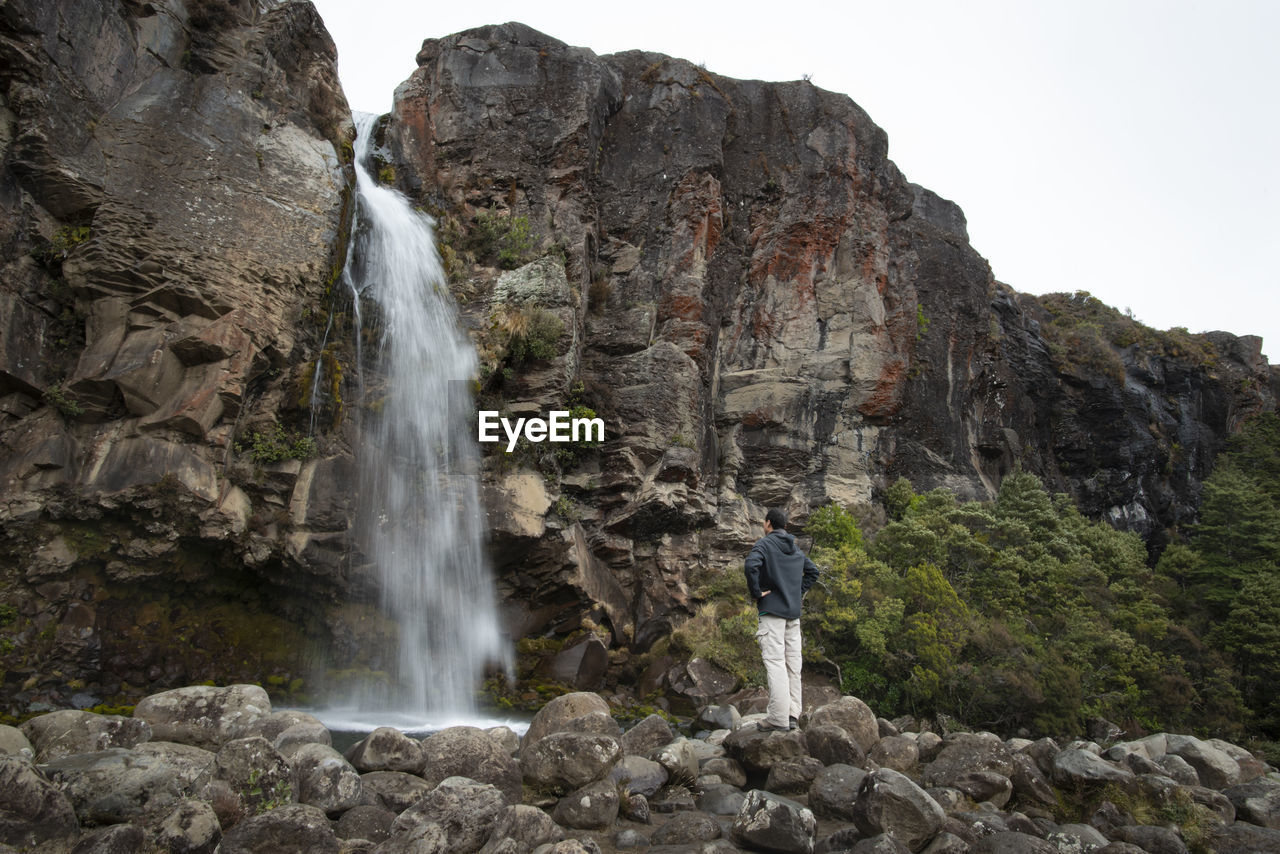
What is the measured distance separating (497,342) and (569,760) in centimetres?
1346

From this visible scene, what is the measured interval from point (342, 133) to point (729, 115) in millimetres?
16233

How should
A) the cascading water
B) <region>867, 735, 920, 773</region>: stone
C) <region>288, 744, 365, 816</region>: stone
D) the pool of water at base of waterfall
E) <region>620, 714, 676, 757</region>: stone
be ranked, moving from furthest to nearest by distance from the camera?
the cascading water, the pool of water at base of waterfall, <region>620, 714, 676, 757</region>: stone, <region>867, 735, 920, 773</region>: stone, <region>288, 744, 365, 816</region>: stone

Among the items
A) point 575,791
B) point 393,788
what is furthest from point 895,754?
point 393,788

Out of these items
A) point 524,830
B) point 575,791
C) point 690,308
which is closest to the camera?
point 524,830

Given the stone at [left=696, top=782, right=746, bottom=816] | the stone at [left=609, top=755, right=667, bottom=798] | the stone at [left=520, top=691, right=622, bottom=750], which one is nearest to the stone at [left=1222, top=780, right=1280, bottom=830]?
the stone at [left=696, top=782, right=746, bottom=816]

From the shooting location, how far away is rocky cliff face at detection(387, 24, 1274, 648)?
68.4 ft

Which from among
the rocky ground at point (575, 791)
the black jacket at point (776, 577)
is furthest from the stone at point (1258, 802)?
the black jacket at point (776, 577)

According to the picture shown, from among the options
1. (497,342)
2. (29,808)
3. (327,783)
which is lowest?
(327,783)

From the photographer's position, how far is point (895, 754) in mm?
8906

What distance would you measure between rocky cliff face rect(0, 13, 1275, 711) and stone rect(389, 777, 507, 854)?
30.7ft

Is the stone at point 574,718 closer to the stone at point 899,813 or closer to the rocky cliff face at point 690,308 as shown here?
the stone at point 899,813

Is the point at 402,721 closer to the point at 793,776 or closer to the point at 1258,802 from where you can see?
the point at 793,776

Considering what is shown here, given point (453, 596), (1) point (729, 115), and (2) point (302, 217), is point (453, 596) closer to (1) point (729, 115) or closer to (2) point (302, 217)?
(2) point (302, 217)

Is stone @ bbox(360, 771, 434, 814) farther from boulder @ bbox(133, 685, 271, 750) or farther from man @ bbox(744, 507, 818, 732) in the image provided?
man @ bbox(744, 507, 818, 732)
